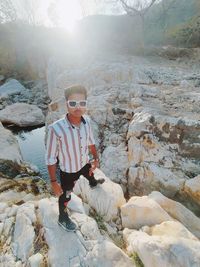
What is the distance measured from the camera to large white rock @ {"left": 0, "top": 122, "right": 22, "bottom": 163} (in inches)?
384

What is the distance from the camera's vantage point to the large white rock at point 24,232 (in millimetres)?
4113

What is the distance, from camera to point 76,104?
3582 mm

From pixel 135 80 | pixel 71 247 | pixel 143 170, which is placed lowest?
pixel 143 170

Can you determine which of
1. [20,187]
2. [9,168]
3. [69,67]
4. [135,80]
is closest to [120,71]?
[135,80]

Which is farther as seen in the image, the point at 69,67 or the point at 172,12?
the point at 172,12

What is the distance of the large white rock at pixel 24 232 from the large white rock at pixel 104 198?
108 cm

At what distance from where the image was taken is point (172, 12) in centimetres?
3800

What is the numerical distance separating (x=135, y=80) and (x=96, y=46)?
7.81 m

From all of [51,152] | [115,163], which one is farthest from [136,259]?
[115,163]

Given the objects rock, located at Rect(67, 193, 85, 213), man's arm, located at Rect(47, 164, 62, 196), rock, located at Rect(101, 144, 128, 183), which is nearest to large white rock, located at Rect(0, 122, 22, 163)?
rock, located at Rect(101, 144, 128, 183)

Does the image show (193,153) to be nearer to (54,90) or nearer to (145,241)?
(145,241)

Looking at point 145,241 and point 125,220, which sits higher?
point 145,241

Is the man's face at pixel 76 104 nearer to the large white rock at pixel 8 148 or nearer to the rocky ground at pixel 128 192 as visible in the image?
the rocky ground at pixel 128 192

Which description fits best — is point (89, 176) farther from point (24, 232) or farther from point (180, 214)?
point (180, 214)
